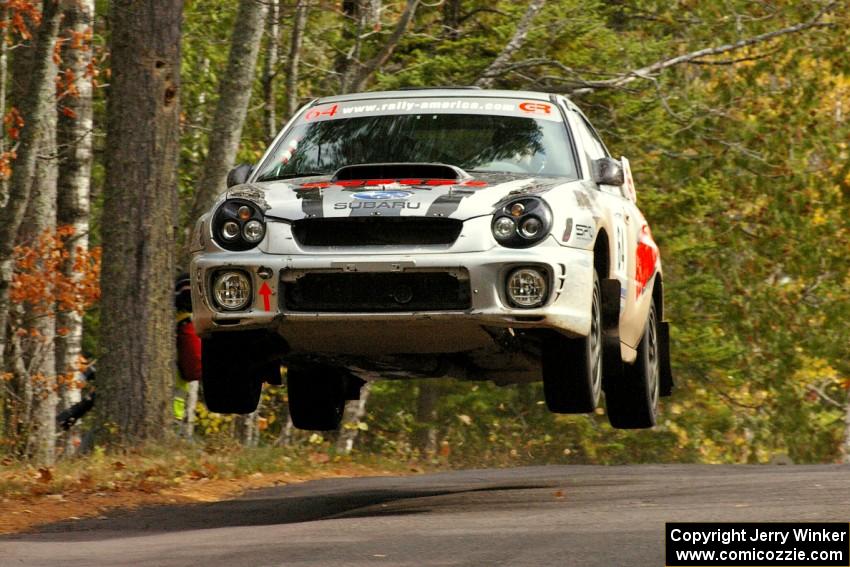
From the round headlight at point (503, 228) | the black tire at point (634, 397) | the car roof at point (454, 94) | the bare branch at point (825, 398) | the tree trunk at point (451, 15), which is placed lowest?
the bare branch at point (825, 398)

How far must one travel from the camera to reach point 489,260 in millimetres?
8211

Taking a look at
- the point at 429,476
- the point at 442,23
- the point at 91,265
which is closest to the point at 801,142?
the point at 442,23

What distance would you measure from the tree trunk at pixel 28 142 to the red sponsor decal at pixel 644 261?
590 cm

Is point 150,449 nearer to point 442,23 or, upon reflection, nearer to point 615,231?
point 615,231

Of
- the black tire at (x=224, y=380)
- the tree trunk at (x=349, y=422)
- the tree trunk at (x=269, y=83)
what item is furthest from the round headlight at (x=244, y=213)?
the tree trunk at (x=349, y=422)

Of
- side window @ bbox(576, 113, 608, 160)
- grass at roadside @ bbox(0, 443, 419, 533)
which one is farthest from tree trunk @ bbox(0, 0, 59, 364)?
side window @ bbox(576, 113, 608, 160)

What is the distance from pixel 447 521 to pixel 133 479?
11.8ft

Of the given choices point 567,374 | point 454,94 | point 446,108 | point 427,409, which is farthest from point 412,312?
point 427,409

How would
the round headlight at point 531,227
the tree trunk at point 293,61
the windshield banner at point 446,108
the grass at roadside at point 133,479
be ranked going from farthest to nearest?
the tree trunk at point 293,61, the grass at roadside at point 133,479, the windshield banner at point 446,108, the round headlight at point 531,227

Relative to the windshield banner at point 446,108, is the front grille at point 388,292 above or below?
below

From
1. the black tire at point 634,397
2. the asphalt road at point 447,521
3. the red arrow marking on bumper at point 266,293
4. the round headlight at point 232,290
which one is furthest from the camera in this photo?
the black tire at point 634,397

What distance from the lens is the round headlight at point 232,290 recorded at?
28.1ft

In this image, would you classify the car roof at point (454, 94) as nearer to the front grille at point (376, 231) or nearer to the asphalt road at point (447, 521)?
the front grille at point (376, 231)

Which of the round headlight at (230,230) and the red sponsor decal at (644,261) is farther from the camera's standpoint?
the red sponsor decal at (644,261)
